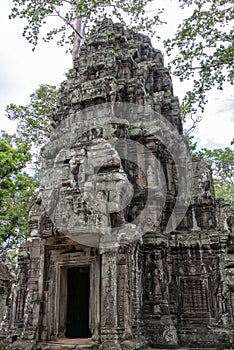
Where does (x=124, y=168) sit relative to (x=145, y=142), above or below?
below

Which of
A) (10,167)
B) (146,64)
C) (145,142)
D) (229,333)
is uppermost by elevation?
(146,64)

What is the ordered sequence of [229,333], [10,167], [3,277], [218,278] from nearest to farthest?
1. [229,333]
2. [218,278]
3. [3,277]
4. [10,167]

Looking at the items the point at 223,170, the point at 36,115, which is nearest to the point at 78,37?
the point at 36,115

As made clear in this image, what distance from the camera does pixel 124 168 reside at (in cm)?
823

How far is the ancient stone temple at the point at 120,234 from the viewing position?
6.66 meters

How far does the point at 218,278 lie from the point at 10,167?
9.42 m

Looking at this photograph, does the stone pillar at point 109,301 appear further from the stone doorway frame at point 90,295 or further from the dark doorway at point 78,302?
the dark doorway at point 78,302

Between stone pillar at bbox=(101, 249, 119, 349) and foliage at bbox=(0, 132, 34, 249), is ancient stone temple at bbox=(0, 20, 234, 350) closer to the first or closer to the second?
stone pillar at bbox=(101, 249, 119, 349)

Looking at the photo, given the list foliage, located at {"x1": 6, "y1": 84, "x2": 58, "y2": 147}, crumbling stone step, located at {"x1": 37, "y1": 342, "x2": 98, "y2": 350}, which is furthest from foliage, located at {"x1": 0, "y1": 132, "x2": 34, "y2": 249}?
crumbling stone step, located at {"x1": 37, "y1": 342, "x2": 98, "y2": 350}

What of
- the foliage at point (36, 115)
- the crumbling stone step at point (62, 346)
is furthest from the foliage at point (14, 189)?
the crumbling stone step at point (62, 346)

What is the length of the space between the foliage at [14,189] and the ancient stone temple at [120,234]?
4.46 metres

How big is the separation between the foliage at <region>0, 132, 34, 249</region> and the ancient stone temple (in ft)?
14.6

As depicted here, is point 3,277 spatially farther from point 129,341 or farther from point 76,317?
point 129,341

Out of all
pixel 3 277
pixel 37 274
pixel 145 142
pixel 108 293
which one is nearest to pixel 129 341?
pixel 108 293
